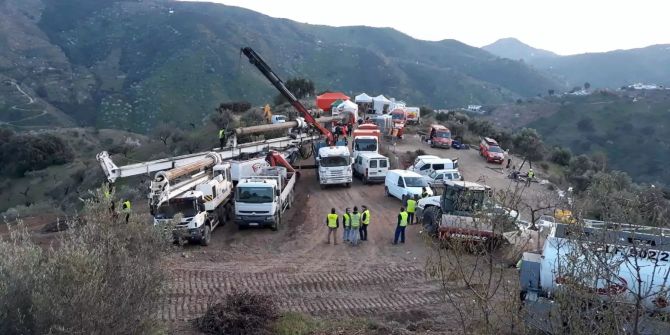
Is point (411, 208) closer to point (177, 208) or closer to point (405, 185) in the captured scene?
point (405, 185)

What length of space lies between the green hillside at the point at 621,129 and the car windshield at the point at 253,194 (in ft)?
214

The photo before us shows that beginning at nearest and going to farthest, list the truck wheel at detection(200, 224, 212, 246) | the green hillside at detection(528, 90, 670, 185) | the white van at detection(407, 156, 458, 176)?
the truck wheel at detection(200, 224, 212, 246)
the white van at detection(407, 156, 458, 176)
the green hillside at detection(528, 90, 670, 185)

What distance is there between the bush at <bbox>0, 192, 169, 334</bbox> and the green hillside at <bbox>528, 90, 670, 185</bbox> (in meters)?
75.2

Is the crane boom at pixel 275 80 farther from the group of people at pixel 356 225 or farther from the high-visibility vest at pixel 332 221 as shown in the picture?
the high-visibility vest at pixel 332 221

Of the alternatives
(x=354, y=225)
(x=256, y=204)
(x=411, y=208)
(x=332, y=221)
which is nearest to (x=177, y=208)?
(x=256, y=204)

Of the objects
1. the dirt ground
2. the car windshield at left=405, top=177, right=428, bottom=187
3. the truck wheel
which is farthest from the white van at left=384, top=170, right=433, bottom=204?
the truck wheel

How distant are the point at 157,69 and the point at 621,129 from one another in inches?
3698

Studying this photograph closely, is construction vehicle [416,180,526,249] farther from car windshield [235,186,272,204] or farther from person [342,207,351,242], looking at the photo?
car windshield [235,186,272,204]

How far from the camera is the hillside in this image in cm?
9456

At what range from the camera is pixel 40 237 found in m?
20.7

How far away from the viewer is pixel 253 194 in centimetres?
2139

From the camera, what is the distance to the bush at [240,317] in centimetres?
1113

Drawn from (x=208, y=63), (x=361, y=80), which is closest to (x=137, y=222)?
(x=208, y=63)

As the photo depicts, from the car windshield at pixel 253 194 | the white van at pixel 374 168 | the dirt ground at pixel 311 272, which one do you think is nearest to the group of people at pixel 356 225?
the dirt ground at pixel 311 272
